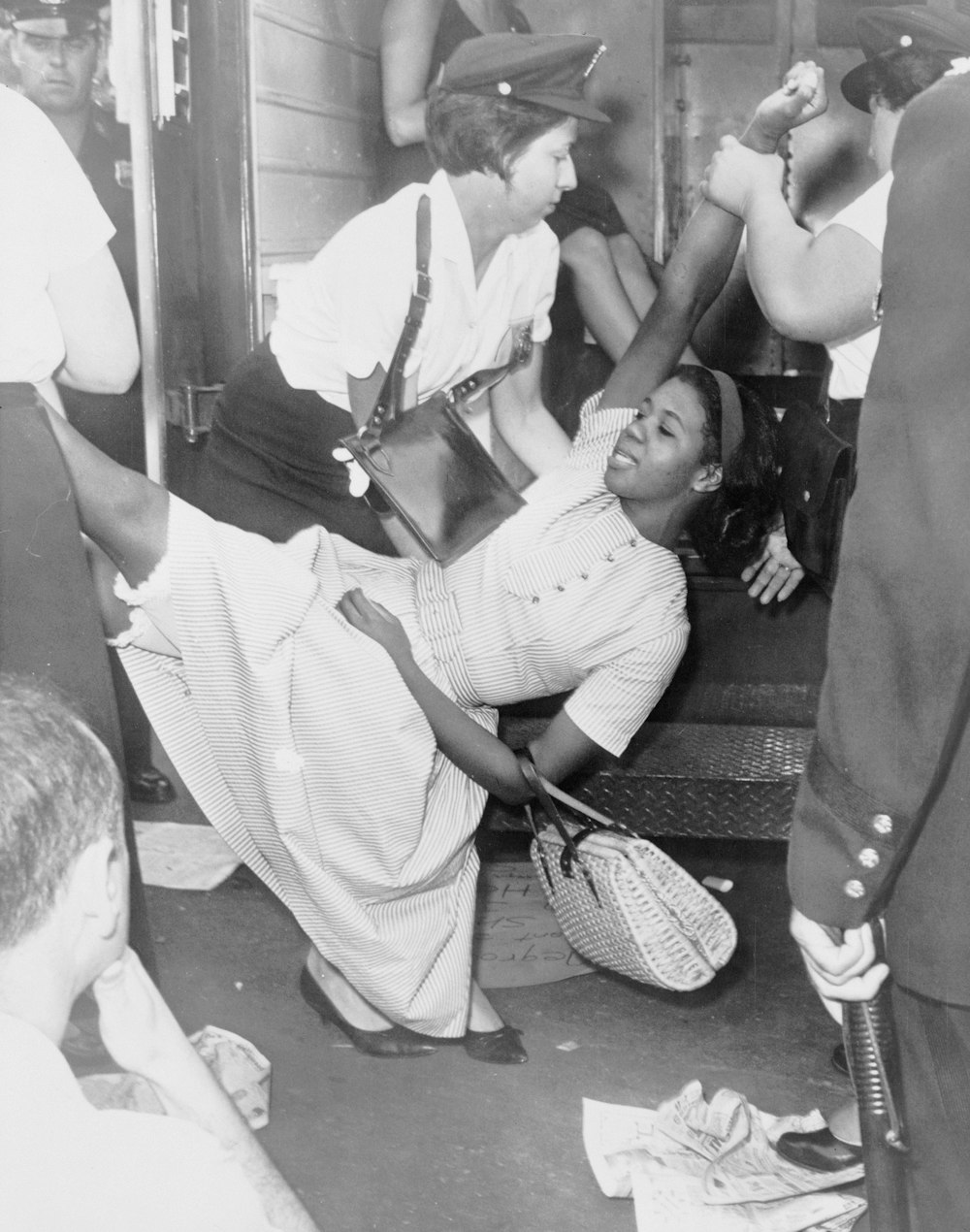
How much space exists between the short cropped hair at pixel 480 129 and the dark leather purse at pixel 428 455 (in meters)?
0.14

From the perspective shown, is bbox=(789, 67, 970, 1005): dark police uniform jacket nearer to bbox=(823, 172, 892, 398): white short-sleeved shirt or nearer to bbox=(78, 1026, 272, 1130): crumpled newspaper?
bbox=(823, 172, 892, 398): white short-sleeved shirt

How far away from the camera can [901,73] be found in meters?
1.74

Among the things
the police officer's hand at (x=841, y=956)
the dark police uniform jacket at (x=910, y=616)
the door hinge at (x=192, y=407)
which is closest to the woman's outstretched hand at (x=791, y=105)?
the dark police uniform jacket at (x=910, y=616)

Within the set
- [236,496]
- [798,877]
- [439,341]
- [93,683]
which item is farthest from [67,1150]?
[439,341]

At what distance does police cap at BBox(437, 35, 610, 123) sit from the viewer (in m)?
1.82

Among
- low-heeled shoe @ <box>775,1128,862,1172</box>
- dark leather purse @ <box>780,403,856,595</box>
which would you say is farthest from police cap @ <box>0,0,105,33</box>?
low-heeled shoe @ <box>775,1128,862,1172</box>

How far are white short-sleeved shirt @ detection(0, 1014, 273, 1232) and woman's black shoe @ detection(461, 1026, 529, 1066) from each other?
33.8 inches

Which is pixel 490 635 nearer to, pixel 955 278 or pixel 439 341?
pixel 439 341

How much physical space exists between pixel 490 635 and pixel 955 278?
109 centimetres

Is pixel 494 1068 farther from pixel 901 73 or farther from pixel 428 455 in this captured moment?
pixel 901 73

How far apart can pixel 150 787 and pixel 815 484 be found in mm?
1120

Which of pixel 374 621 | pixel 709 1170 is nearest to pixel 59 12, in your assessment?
pixel 374 621

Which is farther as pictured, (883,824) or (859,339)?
(859,339)

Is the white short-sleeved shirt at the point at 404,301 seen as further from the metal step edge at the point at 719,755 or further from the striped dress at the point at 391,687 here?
the metal step edge at the point at 719,755
